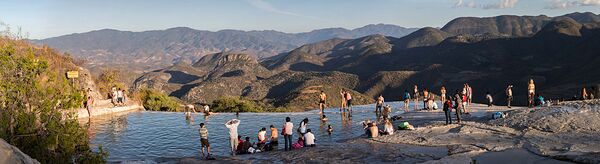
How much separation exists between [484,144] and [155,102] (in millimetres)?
36224

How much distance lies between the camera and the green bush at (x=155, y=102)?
47144 mm

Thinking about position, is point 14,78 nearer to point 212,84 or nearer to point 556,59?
point 212,84

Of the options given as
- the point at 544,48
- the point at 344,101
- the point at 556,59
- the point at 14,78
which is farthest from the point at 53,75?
the point at 544,48

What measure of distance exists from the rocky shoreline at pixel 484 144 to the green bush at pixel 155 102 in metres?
30.3

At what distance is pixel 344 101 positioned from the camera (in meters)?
33.8

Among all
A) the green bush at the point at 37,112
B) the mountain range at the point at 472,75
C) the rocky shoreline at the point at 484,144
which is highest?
the mountain range at the point at 472,75

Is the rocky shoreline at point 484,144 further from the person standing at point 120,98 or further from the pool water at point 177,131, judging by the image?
the person standing at point 120,98

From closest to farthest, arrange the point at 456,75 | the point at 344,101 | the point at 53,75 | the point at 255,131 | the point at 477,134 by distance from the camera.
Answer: the point at 53,75, the point at 477,134, the point at 255,131, the point at 344,101, the point at 456,75

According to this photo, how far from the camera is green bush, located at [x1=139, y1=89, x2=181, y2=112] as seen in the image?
47144 mm

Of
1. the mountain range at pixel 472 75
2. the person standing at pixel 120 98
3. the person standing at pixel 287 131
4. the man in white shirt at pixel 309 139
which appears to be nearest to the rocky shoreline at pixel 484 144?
the person standing at pixel 287 131

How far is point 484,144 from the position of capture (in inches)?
722

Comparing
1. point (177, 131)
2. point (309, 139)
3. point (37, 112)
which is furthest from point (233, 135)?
point (37, 112)

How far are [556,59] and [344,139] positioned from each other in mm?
134959

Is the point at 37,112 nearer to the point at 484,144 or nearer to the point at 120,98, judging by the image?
the point at 484,144
